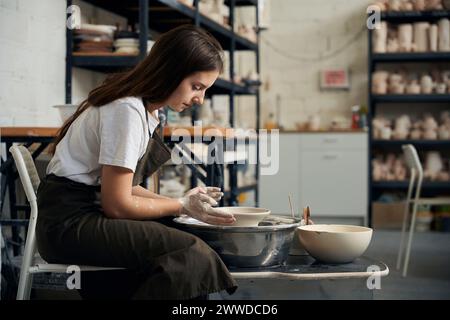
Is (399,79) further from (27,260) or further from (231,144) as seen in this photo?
(27,260)

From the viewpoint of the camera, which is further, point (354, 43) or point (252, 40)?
point (354, 43)

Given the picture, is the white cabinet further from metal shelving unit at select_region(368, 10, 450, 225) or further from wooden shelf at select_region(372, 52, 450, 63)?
wooden shelf at select_region(372, 52, 450, 63)

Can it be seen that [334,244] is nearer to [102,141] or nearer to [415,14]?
[102,141]

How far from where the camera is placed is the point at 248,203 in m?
6.27

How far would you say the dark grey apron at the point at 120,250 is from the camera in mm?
1514

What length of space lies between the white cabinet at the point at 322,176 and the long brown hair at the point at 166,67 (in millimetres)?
4527

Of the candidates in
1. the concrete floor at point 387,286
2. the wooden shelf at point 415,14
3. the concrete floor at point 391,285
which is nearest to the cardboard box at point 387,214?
the concrete floor at point 391,285

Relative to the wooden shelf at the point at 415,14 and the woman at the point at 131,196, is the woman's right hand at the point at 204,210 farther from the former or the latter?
the wooden shelf at the point at 415,14

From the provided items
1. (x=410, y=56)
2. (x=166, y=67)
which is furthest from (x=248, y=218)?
(x=410, y=56)

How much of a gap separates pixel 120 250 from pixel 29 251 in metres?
0.42

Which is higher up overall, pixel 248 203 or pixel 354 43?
pixel 354 43

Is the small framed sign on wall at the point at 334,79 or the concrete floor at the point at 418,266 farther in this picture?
the small framed sign on wall at the point at 334,79

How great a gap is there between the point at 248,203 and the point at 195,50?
15.2 feet

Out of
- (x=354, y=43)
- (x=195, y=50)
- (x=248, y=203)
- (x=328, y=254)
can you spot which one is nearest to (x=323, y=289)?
(x=328, y=254)
